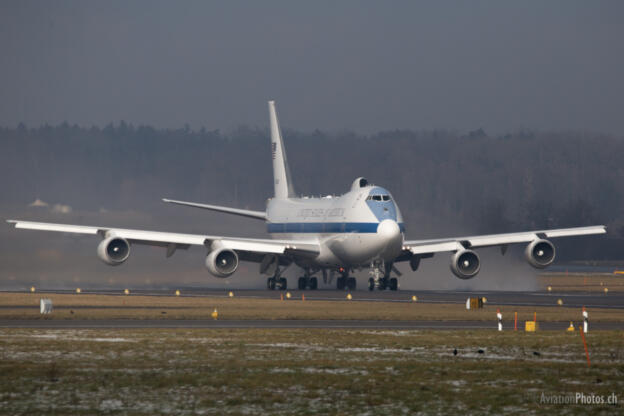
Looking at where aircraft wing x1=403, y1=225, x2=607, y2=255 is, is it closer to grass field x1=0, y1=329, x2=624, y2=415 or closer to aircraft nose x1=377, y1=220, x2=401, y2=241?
aircraft nose x1=377, y1=220, x2=401, y2=241

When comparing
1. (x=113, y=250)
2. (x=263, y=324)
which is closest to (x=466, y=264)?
(x=113, y=250)

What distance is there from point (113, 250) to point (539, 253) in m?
28.1

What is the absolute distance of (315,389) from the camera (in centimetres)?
2383

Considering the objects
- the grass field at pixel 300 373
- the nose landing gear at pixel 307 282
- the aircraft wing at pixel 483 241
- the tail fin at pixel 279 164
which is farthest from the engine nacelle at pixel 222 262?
the grass field at pixel 300 373

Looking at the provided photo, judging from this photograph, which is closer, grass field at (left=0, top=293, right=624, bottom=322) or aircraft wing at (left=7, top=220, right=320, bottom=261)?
grass field at (left=0, top=293, right=624, bottom=322)

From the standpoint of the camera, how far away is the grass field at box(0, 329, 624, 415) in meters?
21.5

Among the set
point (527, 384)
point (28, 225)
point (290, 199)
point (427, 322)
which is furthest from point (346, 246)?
point (527, 384)

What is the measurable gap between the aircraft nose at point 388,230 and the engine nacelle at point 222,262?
959 centimetres

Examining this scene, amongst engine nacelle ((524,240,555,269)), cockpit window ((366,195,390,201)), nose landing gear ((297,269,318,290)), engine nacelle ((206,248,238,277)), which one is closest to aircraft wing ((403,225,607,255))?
engine nacelle ((524,240,555,269))

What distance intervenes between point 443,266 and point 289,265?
1416 cm

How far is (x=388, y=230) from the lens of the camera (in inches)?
2874

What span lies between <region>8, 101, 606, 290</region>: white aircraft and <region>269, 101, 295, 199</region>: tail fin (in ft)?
22.6

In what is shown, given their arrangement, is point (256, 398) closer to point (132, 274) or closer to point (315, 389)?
point (315, 389)

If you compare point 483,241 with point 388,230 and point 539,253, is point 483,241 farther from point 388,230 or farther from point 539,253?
point 388,230
